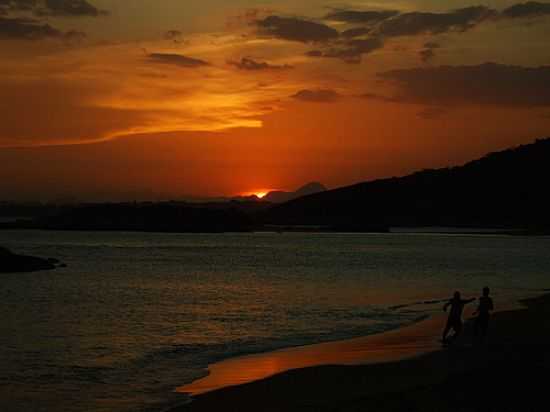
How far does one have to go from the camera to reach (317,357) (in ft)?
73.1

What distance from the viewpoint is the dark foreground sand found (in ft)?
47.4

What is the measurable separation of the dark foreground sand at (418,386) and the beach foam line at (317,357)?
559 millimetres

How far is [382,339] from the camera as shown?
26.2 m

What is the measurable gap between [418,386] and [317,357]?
6178mm

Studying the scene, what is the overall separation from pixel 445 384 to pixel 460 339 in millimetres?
8517

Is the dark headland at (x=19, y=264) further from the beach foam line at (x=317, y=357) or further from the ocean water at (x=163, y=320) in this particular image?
the beach foam line at (x=317, y=357)

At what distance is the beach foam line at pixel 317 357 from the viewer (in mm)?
19031

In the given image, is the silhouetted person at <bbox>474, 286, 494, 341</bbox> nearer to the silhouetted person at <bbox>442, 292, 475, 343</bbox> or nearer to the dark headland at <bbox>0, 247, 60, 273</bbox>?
the silhouetted person at <bbox>442, 292, 475, 343</bbox>

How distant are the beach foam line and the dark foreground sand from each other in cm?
56

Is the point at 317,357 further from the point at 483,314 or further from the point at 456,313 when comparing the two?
the point at 483,314

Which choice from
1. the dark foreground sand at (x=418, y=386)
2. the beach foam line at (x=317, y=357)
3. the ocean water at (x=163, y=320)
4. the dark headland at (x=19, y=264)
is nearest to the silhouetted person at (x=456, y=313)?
the beach foam line at (x=317, y=357)

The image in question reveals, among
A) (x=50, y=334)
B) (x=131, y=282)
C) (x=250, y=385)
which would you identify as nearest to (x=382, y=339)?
(x=250, y=385)

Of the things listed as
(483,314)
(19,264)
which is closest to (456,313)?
(483,314)

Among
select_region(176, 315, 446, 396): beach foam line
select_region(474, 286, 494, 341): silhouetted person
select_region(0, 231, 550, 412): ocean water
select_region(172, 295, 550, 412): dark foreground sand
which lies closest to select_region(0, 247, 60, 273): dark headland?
select_region(0, 231, 550, 412): ocean water
